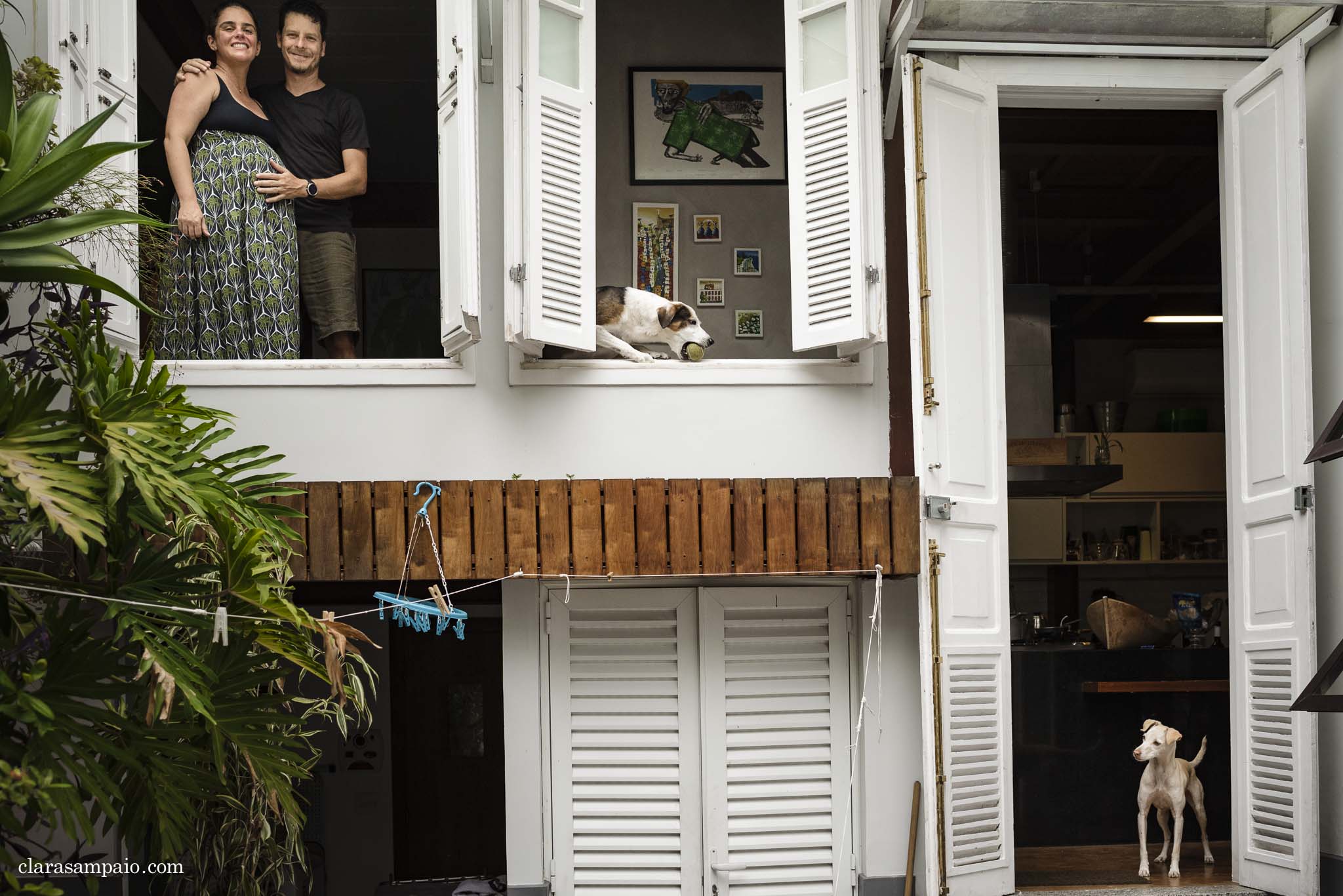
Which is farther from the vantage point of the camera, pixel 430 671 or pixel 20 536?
pixel 430 671

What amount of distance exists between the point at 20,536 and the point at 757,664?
10.7 ft

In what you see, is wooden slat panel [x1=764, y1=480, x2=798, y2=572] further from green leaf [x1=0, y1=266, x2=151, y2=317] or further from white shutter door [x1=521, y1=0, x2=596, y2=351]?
green leaf [x1=0, y1=266, x2=151, y2=317]

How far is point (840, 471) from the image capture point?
6.04 metres

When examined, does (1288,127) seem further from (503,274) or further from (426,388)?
(426,388)

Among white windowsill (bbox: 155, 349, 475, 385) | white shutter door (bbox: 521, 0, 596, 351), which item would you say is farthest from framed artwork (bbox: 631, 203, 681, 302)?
white windowsill (bbox: 155, 349, 475, 385)

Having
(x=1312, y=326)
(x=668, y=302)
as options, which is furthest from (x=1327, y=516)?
(x=668, y=302)

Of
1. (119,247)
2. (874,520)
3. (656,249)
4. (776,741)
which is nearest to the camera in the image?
(119,247)

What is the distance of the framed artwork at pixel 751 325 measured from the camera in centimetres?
743

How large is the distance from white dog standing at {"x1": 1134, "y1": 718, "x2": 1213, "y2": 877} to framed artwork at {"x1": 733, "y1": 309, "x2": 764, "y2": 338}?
9.55ft

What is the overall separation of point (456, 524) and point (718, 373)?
4.51 feet

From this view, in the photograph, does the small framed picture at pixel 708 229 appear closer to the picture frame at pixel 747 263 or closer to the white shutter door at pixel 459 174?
the picture frame at pixel 747 263

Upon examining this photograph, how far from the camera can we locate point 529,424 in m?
5.96

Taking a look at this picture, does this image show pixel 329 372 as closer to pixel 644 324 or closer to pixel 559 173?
pixel 559 173

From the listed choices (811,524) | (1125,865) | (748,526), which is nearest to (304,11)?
(748,526)
